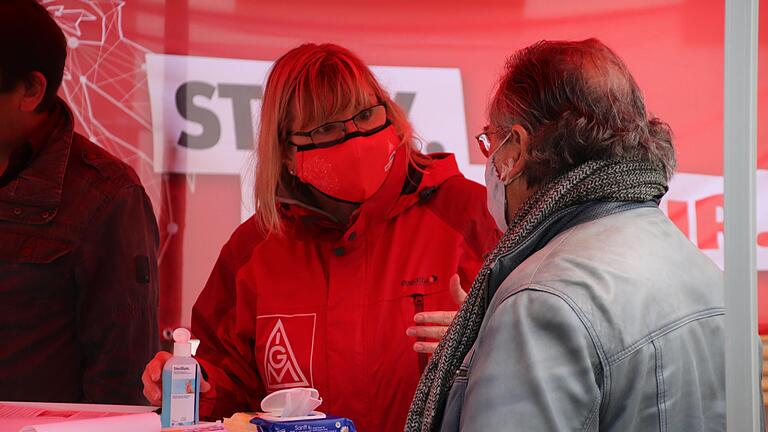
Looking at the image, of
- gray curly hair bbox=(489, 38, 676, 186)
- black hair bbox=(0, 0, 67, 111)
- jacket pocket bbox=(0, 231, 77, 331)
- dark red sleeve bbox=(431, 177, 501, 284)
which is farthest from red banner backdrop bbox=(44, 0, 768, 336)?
gray curly hair bbox=(489, 38, 676, 186)

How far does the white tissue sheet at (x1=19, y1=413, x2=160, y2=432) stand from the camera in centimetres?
185

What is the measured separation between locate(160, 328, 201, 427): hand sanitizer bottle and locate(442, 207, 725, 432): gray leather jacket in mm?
813

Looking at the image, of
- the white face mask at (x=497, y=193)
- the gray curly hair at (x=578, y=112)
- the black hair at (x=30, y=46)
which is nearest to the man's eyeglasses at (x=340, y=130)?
the white face mask at (x=497, y=193)

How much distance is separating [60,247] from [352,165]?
1.28 m

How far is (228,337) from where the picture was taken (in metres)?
2.52

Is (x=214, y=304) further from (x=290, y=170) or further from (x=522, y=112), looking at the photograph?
(x=522, y=112)

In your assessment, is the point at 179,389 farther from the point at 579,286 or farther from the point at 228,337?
the point at 579,286

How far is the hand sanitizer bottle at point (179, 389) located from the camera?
6.60 ft

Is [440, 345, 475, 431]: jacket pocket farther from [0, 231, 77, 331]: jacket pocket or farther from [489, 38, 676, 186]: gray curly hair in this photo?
[0, 231, 77, 331]: jacket pocket

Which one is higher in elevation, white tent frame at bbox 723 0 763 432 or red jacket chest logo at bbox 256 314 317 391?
A: white tent frame at bbox 723 0 763 432

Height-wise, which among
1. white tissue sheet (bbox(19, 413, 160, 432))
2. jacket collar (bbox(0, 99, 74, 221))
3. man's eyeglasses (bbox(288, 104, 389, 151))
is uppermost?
man's eyeglasses (bbox(288, 104, 389, 151))

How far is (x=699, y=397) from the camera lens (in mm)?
1364

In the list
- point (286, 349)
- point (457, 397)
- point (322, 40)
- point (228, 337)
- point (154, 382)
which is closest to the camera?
point (457, 397)

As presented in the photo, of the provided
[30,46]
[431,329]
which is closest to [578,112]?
[431,329]
